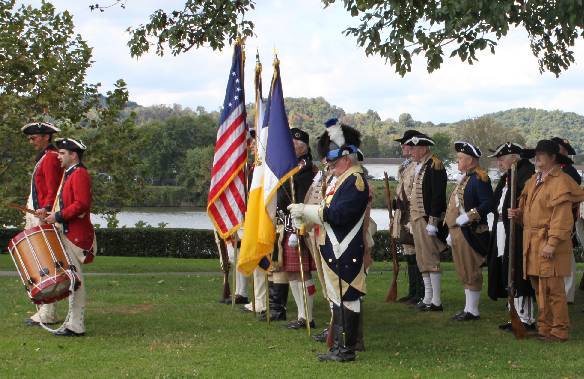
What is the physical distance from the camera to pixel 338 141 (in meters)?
8.66

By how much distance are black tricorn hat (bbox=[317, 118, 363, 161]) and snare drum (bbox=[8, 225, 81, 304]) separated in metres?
3.02

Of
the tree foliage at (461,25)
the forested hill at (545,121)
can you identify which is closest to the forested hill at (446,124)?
the forested hill at (545,121)

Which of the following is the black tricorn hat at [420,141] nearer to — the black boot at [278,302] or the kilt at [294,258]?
the kilt at [294,258]

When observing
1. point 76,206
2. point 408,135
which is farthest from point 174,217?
point 76,206

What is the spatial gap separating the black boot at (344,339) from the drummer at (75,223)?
9.76 ft

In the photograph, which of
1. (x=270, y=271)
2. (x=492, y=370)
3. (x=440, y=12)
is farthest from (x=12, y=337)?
(x=440, y=12)

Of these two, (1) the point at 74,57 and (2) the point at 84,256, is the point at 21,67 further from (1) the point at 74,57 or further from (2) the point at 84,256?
(2) the point at 84,256

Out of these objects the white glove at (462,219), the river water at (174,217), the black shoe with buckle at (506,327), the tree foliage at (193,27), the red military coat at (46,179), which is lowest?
the river water at (174,217)

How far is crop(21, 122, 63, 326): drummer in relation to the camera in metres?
10.3

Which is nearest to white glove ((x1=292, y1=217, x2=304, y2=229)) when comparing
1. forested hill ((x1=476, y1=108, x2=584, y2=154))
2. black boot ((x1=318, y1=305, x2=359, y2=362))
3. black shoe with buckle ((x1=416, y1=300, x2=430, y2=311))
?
black boot ((x1=318, y1=305, x2=359, y2=362))

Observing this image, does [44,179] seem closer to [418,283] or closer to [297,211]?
[297,211]

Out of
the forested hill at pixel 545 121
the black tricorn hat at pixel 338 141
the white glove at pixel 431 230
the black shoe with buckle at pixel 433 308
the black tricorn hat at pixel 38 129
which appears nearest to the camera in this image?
the black tricorn hat at pixel 338 141

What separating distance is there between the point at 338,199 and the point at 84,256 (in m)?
3.19

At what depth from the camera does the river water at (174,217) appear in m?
38.9
